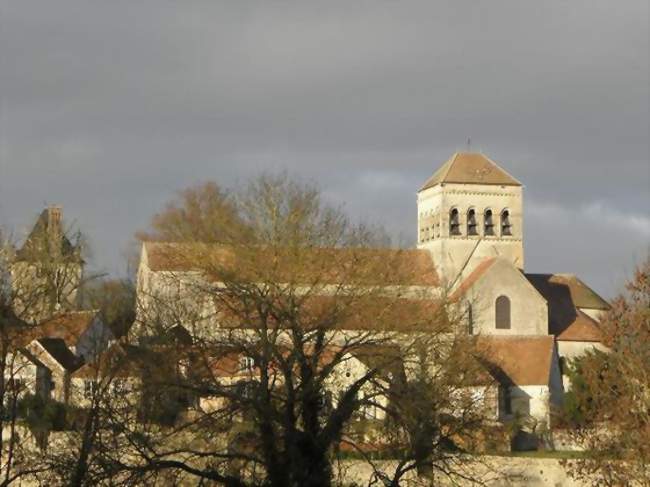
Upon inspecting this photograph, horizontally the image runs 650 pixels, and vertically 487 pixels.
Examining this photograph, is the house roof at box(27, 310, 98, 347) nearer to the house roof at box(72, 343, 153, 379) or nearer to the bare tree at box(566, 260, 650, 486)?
the house roof at box(72, 343, 153, 379)

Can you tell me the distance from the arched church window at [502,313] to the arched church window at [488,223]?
7935 mm

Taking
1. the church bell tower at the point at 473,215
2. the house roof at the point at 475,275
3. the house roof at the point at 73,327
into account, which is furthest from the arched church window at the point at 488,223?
the house roof at the point at 73,327

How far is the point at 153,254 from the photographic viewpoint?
169 ft

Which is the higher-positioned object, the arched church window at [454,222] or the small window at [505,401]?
the arched church window at [454,222]

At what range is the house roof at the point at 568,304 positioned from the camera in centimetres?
6594

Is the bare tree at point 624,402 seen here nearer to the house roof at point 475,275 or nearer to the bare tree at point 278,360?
the bare tree at point 278,360

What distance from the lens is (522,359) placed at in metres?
61.4

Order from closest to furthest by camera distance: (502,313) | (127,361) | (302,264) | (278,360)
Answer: (278,360) < (302,264) < (127,361) < (502,313)

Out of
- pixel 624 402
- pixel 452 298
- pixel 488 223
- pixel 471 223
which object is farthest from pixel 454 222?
pixel 624 402

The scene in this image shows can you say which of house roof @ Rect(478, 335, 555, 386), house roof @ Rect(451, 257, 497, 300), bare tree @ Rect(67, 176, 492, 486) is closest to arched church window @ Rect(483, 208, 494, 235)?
house roof @ Rect(451, 257, 497, 300)

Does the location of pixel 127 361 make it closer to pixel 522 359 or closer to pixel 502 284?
pixel 522 359

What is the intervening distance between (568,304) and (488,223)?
6.07 metres

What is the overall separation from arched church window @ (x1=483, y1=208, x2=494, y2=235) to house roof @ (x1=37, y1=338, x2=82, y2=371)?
2525 centimetres

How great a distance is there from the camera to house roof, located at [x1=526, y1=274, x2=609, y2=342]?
6594 centimetres
